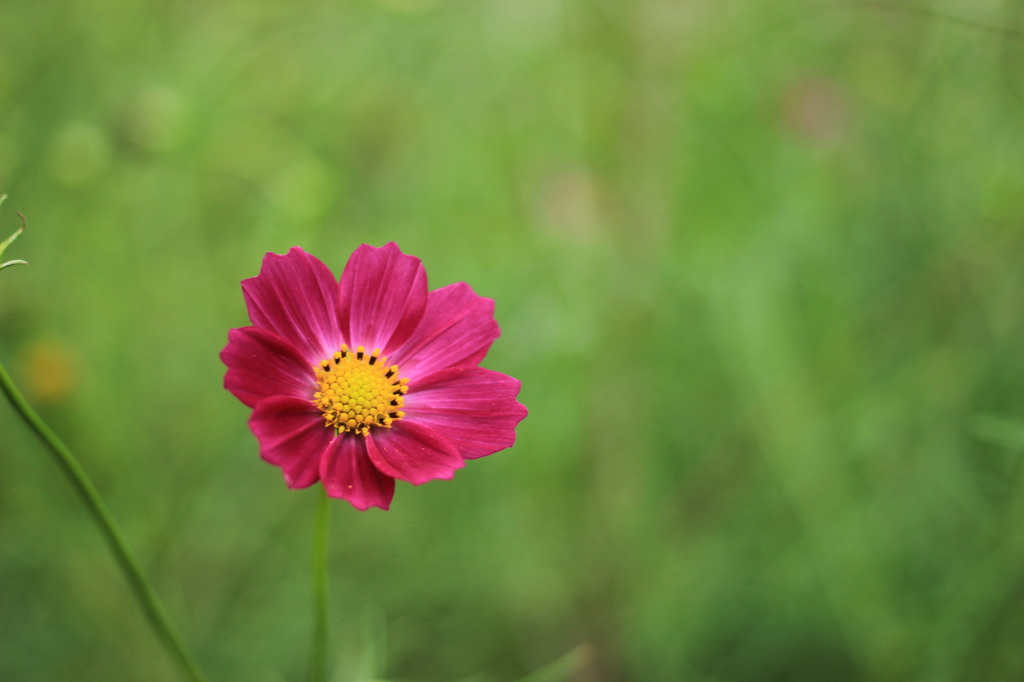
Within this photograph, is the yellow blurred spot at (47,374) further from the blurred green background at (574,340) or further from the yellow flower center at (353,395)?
the yellow flower center at (353,395)

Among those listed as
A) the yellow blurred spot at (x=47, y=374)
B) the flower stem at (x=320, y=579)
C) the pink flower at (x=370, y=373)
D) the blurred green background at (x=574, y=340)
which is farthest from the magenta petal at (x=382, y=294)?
the yellow blurred spot at (x=47, y=374)

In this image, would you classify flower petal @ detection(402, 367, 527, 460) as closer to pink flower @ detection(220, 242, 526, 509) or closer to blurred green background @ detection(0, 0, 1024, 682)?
pink flower @ detection(220, 242, 526, 509)

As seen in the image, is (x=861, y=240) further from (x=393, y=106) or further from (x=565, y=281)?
(x=393, y=106)

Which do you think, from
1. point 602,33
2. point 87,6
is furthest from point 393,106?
point 87,6

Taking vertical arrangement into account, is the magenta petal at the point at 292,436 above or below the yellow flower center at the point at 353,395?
below

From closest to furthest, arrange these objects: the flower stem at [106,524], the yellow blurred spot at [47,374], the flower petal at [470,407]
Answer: the flower stem at [106,524] → the flower petal at [470,407] → the yellow blurred spot at [47,374]

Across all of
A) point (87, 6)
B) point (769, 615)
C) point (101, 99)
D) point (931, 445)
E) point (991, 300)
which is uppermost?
point (87, 6)
